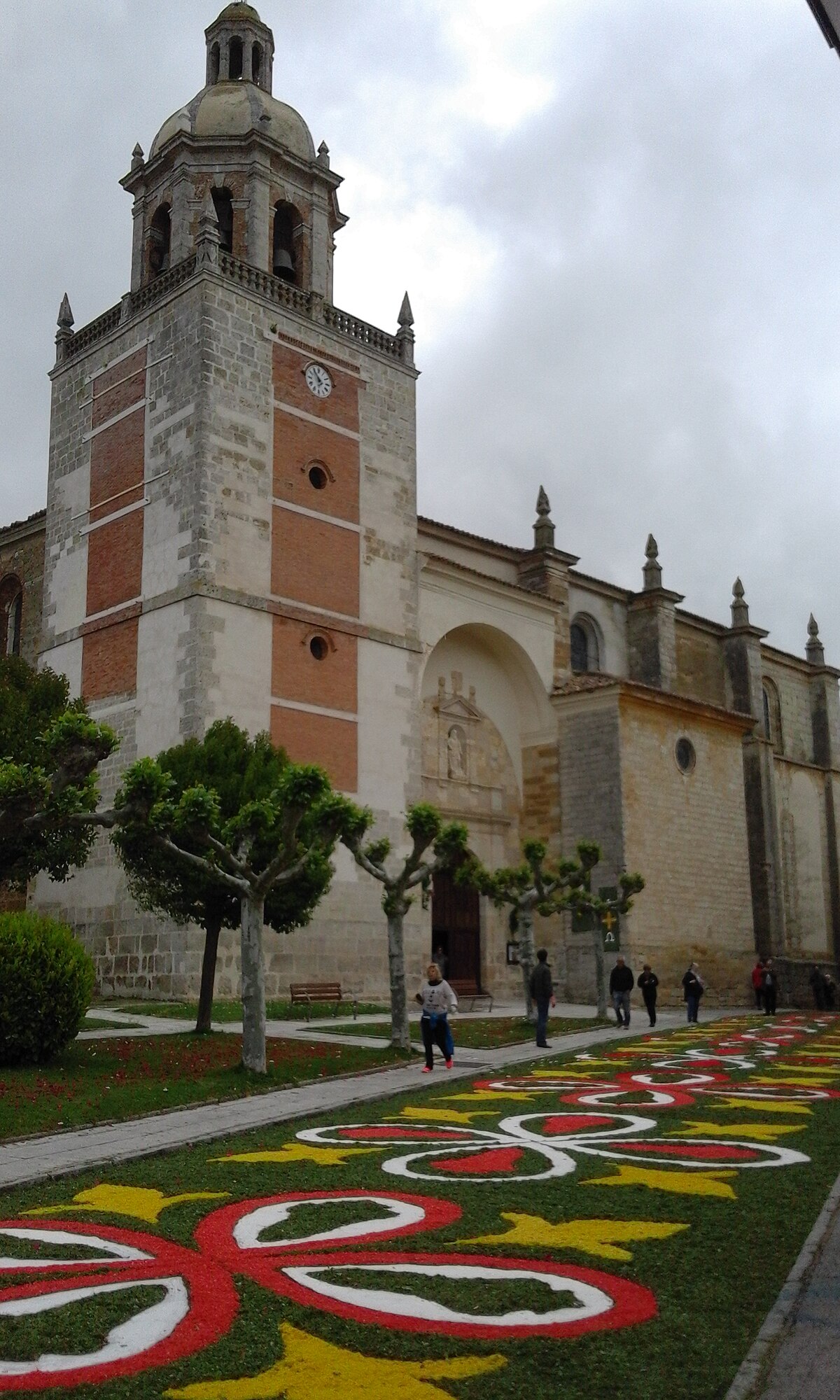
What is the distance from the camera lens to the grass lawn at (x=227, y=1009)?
21.9m

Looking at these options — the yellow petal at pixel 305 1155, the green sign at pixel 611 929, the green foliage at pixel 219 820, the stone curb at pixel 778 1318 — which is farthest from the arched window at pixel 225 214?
the stone curb at pixel 778 1318

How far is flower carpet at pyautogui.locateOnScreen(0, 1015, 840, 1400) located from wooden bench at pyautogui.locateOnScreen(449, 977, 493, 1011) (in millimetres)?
17930

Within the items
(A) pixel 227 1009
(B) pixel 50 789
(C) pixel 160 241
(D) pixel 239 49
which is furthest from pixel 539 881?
(D) pixel 239 49

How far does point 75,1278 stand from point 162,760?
48.7ft

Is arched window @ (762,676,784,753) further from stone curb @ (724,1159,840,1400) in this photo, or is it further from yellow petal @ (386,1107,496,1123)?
stone curb @ (724,1159,840,1400)

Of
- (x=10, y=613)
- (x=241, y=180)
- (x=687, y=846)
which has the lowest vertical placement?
(x=687, y=846)

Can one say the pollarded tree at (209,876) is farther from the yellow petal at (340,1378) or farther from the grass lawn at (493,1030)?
the yellow petal at (340,1378)

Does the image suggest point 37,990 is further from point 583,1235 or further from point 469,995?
point 469,995

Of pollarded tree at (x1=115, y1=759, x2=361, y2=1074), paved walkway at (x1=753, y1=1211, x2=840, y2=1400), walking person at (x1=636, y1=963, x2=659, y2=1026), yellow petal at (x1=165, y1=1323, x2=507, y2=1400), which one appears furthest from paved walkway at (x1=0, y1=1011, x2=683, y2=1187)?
walking person at (x1=636, y1=963, x2=659, y2=1026)

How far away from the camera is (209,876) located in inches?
662

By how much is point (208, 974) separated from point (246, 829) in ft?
13.3

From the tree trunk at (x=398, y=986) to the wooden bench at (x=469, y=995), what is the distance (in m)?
11.0

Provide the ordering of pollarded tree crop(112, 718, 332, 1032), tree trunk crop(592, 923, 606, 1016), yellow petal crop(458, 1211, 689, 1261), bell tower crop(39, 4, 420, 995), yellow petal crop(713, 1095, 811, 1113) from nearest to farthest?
yellow petal crop(458, 1211, 689, 1261) → yellow petal crop(713, 1095, 811, 1113) → pollarded tree crop(112, 718, 332, 1032) → tree trunk crop(592, 923, 606, 1016) → bell tower crop(39, 4, 420, 995)

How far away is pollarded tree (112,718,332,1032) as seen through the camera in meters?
18.0
